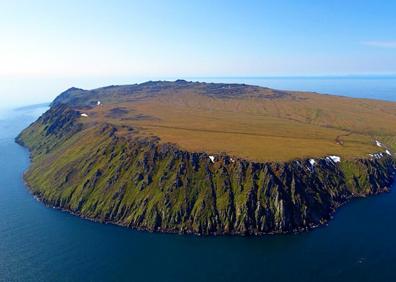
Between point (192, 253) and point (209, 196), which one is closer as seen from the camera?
point (192, 253)

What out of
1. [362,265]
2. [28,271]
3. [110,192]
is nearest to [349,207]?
[362,265]

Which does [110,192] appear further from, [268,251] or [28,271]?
[268,251]

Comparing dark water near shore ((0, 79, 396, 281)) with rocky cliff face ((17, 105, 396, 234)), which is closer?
dark water near shore ((0, 79, 396, 281))

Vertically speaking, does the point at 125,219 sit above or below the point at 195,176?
below

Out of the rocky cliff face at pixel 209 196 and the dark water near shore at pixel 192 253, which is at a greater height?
the rocky cliff face at pixel 209 196

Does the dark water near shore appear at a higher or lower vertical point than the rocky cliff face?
lower

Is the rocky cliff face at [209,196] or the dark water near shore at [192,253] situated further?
the rocky cliff face at [209,196]

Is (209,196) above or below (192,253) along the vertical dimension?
above

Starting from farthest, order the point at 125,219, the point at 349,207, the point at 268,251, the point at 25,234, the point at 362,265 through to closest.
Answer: the point at 349,207 < the point at 125,219 < the point at 25,234 < the point at 268,251 < the point at 362,265
